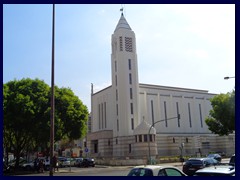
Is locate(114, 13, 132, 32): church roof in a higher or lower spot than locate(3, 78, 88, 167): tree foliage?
higher

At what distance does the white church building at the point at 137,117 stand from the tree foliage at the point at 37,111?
20.5 meters

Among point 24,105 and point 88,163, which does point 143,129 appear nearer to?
point 88,163

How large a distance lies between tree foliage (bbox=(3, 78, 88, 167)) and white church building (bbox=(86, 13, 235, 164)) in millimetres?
20545

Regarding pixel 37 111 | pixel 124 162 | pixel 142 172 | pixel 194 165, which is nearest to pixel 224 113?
pixel 124 162

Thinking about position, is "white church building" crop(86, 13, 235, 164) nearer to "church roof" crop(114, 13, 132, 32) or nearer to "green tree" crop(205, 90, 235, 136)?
"church roof" crop(114, 13, 132, 32)

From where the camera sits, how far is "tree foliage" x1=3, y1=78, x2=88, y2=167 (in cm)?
3072

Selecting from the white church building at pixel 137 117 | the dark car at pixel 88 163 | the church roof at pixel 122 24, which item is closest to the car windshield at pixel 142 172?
the dark car at pixel 88 163

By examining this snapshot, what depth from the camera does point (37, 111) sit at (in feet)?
104

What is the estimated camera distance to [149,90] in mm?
64438

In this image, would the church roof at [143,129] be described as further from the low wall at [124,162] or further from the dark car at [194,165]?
the dark car at [194,165]

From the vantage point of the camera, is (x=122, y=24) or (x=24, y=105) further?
(x=122, y=24)

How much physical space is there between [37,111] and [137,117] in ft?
97.9

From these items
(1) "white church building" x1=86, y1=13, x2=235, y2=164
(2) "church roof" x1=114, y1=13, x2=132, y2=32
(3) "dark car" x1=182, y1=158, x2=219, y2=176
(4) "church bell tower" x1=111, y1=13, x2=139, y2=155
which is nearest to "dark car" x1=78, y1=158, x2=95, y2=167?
(1) "white church building" x1=86, y1=13, x2=235, y2=164

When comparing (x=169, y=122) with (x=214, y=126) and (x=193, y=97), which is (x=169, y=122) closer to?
(x=193, y=97)
